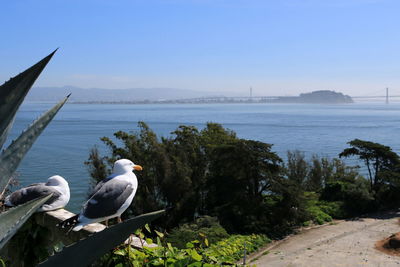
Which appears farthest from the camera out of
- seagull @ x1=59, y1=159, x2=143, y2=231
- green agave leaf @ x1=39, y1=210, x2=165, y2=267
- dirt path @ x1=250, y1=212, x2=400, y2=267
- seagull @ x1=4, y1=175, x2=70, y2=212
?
dirt path @ x1=250, y1=212, x2=400, y2=267

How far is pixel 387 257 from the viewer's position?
12.0 m

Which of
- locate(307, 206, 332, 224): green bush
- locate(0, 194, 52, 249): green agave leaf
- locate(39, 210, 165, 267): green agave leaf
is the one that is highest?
locate(0, 194, 52, 249): green agave leaf

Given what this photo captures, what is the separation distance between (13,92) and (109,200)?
1.63 meters

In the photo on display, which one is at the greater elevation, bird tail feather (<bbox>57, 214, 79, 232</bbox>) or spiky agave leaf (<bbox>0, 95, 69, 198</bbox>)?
spiky agave leaf (<bbox>0, 95, 69, 198</bbox>)

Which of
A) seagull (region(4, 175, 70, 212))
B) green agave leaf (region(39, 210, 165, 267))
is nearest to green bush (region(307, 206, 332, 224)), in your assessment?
seagull (region(4, 175, 70, 212))

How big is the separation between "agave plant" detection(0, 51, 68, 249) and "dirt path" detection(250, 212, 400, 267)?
11103 mm

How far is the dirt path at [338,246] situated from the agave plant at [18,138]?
36.4ft

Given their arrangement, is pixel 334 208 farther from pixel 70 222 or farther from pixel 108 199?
pixel 70 222

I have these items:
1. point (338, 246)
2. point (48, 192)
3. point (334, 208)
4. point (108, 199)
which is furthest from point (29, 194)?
point (334, 208)

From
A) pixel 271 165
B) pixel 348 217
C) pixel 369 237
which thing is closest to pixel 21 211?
pixel 369 237

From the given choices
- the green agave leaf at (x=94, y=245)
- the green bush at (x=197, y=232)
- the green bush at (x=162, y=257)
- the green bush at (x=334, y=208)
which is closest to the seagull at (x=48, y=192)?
the green bush at (x=162, y=257)

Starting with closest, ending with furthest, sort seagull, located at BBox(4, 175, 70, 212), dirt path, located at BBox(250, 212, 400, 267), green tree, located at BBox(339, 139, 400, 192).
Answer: seagull, located at BBox(4, 175, 70, 212)
dirt path, located at BBox(250, 212, 400, 267)
green tree, located at BBox(339, 139, 400, 192)

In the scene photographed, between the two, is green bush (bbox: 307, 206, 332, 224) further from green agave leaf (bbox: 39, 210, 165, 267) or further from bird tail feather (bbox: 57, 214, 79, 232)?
green agave leaf (bbox: 39, 210, 165, 267)

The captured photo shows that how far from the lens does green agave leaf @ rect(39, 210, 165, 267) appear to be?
1195 mm
